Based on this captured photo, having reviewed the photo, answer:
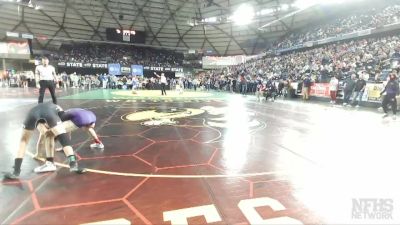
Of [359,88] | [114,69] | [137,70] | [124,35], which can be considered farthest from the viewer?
[137,70]

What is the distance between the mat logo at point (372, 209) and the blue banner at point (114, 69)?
131 ft

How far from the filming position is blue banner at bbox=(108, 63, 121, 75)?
131ft

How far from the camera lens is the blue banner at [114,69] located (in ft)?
131

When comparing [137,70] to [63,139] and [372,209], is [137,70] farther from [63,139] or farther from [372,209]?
[372,209]

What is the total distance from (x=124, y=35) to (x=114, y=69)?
16.8ft

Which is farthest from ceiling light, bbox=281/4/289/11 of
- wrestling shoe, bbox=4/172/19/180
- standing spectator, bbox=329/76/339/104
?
wrestling shoe, bbox=4/172/19/180

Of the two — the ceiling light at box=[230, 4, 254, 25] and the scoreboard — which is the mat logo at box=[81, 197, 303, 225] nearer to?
the ceiling light at box=[230, 4, 254, 25]

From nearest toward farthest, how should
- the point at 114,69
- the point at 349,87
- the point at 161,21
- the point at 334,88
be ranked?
the point at 349,87, the point at 334,88, the point at 161,21, the point at 114,69

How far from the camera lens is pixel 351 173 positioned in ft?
13.5

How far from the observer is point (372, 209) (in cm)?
303

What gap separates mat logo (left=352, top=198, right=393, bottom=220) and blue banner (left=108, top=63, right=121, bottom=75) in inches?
1568

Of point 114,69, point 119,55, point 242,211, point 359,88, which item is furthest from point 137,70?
point 242,211

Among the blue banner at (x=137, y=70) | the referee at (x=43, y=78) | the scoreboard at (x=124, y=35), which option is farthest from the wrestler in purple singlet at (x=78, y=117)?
the scoreboard at (x=124, y=35)

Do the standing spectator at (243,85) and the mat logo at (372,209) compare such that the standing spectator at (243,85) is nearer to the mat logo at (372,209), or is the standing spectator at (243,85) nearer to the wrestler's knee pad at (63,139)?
the wrestler's knee pad at (63,139)
